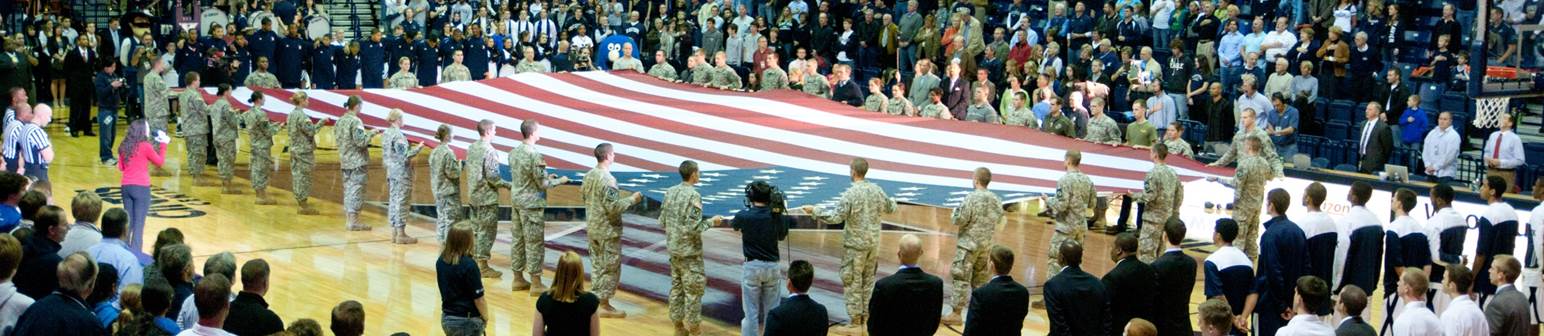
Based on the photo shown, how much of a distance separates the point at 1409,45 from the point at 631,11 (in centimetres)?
1156

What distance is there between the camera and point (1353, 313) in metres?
7.88

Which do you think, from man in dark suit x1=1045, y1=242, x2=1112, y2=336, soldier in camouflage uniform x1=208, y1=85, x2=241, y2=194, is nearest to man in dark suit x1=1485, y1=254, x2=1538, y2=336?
man in dark suit x1=1045, y1=242, x2=1112, y2=336

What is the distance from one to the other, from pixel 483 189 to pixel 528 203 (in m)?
0.60

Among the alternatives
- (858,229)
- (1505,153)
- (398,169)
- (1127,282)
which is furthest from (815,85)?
(1127,282)

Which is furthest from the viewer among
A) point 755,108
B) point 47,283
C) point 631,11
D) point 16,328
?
point 631,11

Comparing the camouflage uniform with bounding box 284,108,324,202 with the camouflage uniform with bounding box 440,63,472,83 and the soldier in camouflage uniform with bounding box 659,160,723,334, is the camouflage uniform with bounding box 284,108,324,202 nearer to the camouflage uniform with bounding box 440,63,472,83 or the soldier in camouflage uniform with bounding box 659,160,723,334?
the camouflage uniform with bounding box 440,63,472,83

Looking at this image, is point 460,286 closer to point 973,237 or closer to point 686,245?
point 686,245

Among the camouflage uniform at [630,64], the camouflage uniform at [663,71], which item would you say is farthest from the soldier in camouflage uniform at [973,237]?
the camouflage uniform at [630,64]

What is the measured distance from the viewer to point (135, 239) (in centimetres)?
1300

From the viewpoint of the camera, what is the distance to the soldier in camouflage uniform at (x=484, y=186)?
1279 centimetres

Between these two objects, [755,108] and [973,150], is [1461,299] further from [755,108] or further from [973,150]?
[755,108]

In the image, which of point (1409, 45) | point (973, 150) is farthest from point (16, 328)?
point (1409, 45)

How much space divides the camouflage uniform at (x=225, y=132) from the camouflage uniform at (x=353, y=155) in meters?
2.36

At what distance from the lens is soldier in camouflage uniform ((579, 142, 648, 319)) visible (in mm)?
11492
